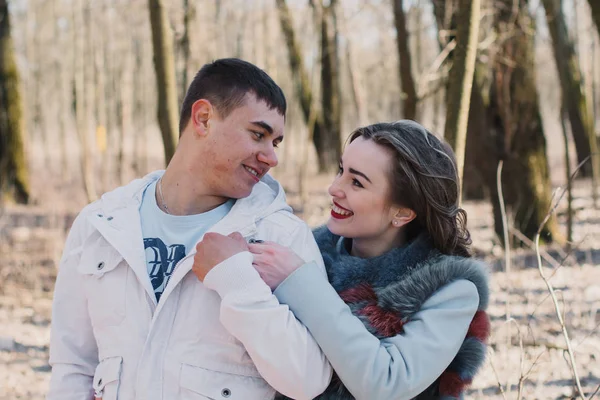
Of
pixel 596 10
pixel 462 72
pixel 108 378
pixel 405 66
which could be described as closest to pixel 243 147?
pixel 108 378

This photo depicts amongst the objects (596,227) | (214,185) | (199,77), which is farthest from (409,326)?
(596,227)

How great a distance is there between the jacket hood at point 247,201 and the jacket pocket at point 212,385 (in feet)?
1.46

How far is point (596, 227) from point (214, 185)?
361 inches

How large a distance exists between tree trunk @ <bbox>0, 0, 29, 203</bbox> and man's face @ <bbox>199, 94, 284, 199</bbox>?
12.1 m

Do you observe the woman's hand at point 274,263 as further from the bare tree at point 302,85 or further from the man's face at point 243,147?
the bare tree at point 302,85

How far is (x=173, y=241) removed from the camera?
2.29 metres

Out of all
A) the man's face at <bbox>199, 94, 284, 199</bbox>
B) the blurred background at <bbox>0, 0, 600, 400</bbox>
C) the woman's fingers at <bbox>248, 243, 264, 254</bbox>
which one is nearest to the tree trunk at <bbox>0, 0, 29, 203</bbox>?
the blurred background at <bbox>0, 0, 600, 400</bbox>

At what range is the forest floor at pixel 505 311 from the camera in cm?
455

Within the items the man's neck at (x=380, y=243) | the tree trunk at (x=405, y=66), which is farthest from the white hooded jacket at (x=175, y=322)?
the tree trunk at (x=405, y=66)

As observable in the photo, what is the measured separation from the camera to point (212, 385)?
204 cm

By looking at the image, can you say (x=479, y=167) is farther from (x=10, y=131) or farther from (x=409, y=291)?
(x=10, y=131)

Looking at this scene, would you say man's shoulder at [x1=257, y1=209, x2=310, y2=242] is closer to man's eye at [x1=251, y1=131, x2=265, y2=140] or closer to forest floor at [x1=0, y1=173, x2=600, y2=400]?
man's eye at [x1=251, y1=131, x2=265, y2=140]

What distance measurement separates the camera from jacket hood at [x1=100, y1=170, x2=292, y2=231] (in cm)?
221

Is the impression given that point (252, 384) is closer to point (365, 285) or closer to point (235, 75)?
point (365, 285)
